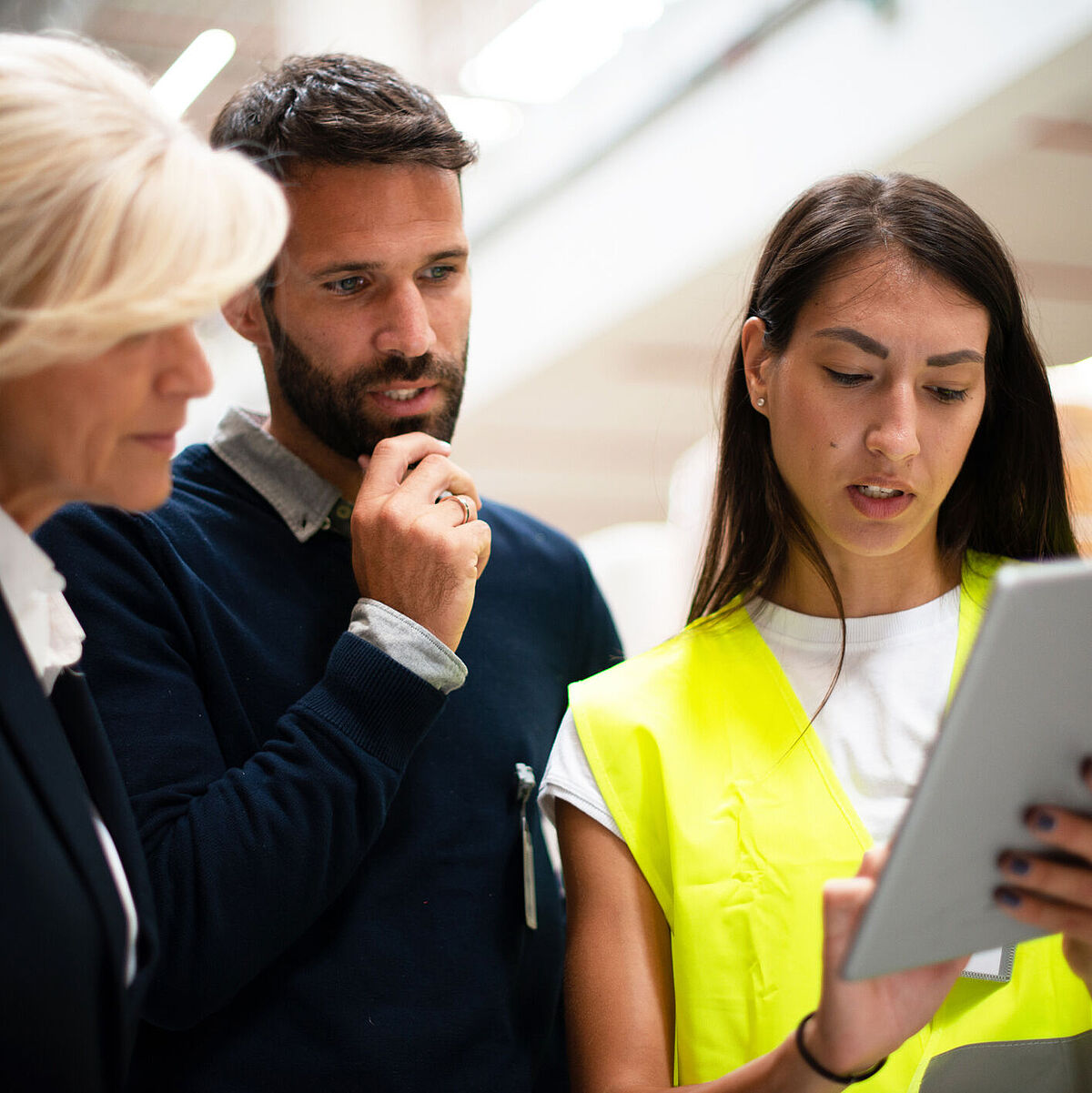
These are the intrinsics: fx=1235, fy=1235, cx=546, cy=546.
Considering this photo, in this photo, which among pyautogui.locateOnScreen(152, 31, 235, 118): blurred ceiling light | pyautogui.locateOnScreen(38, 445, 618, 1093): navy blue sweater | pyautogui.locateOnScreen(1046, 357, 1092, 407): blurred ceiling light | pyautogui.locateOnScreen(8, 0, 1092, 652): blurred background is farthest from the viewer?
pyautogui.locateOnScreen(152, 31, 235, 118): blurred ceiling light

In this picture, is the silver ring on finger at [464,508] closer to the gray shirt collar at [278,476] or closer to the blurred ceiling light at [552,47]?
the gray shirt collar at [278,476]

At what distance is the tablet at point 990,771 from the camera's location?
2.49 feet

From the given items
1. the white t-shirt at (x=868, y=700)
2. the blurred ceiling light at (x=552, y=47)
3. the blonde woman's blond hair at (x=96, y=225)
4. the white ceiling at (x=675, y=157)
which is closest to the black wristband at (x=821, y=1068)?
the white t-shirt at (x=868, y=700)

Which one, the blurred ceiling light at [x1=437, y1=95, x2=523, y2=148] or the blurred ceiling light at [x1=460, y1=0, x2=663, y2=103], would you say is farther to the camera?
the blurred ceiling light at [x1=437, y1=95, x2=523, y2=148]

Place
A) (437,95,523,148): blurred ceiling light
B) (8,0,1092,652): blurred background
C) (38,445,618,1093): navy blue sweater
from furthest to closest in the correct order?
(437,95,523,148): blurred ceiling light → (8,0,1092,652): blurred background → (38,445,618,1093): navy blue sweater

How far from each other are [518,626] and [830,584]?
383 mm

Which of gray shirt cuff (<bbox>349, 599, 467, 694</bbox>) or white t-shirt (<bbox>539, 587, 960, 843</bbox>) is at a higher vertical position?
gray shirt cuff (<bbox>349, 599, 467, 694</bbox>)

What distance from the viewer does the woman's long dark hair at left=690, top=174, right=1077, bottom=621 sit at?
127 cm

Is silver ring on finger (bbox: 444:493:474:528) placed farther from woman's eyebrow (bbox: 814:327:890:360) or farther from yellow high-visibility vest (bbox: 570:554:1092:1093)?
woman's eyebrow (bbox: 814:327:890:360)

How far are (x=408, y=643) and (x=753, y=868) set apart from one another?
1.30 ft

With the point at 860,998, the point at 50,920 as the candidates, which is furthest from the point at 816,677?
the point at 50,920

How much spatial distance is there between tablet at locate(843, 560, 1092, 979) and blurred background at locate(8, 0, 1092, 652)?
74 centimetres

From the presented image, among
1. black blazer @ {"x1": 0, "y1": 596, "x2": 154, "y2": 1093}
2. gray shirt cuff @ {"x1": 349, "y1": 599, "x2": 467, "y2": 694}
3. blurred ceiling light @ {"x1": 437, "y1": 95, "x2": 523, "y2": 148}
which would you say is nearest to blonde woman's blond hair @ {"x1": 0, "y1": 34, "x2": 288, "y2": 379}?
black blazer @ {"x1": 0, "y1": 596, "x2": 154, "y2": 1093}

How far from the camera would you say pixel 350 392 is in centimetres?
138
